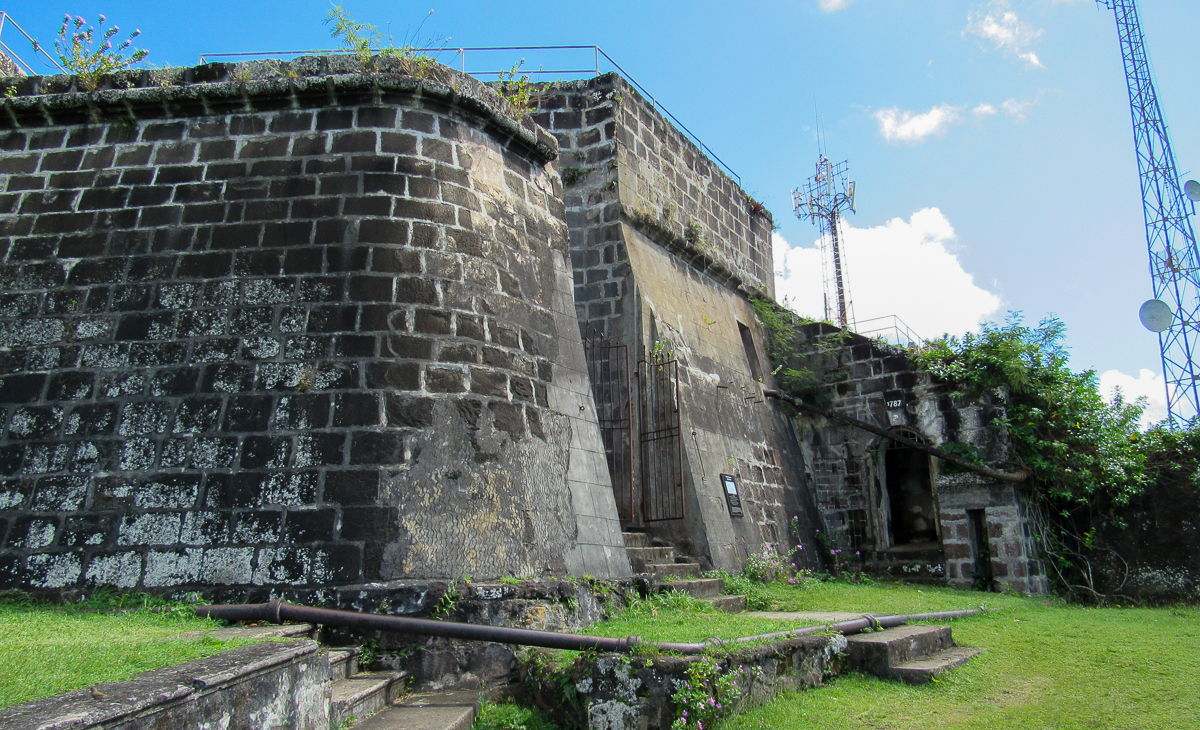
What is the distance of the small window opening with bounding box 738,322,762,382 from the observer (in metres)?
11.1

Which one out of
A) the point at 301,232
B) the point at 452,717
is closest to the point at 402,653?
the point at 452,717

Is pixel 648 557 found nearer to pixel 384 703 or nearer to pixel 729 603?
pixel 729 603

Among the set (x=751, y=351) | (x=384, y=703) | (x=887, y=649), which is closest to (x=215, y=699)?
(x=384, y=703)

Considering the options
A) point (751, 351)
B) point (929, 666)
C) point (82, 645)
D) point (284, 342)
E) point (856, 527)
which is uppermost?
point (751, 351)

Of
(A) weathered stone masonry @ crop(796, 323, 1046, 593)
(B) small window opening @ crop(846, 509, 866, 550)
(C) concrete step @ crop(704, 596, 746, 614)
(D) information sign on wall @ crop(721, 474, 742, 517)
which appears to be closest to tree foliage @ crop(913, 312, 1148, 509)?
Result: (A) weathered stone masonry @ crop(796, 323, 1046, 593)

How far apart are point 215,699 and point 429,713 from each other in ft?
4.23

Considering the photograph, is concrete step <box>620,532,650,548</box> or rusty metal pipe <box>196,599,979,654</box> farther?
concrete step <box>620,532,650,548</box>

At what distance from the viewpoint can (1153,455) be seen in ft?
31.7

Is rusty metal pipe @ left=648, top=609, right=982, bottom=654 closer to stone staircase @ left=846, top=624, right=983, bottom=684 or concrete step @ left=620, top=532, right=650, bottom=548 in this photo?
stone staircase @ left=846, top=624, right=983, bottom=684

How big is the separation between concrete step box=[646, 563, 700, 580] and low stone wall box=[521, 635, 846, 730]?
2.38 metres

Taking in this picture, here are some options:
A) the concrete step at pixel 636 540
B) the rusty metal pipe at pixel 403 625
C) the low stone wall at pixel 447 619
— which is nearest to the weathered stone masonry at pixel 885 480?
the concrete step at pixel 636 540

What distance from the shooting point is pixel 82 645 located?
3129 millimetres

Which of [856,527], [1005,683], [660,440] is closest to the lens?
[1005,683]

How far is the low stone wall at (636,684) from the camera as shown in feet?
11.9
